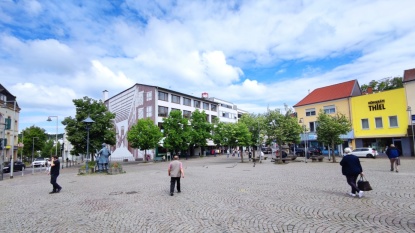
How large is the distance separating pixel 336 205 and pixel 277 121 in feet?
73.9

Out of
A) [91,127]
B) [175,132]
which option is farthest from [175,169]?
[175,132]

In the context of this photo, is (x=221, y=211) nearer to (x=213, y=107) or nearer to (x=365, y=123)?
(x=365, y=123)

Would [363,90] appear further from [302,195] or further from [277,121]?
[302,195]

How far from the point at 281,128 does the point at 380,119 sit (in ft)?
61.8

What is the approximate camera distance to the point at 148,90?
54.5 metres

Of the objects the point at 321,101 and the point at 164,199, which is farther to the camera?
the point at 321,101

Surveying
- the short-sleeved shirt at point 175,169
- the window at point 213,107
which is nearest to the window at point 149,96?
the window at point 213,107

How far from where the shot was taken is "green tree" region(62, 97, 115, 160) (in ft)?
119

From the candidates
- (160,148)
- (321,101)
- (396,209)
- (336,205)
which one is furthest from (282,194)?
(160,148)

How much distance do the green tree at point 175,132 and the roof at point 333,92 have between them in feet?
71.7

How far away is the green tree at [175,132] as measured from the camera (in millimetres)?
46656

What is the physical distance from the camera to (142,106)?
182 feet

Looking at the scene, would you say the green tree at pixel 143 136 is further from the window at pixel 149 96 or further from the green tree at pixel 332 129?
the green tree at pixel 332 129

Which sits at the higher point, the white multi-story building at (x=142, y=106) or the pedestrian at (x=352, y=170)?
the white multi-story building at (x=142, y=106)
